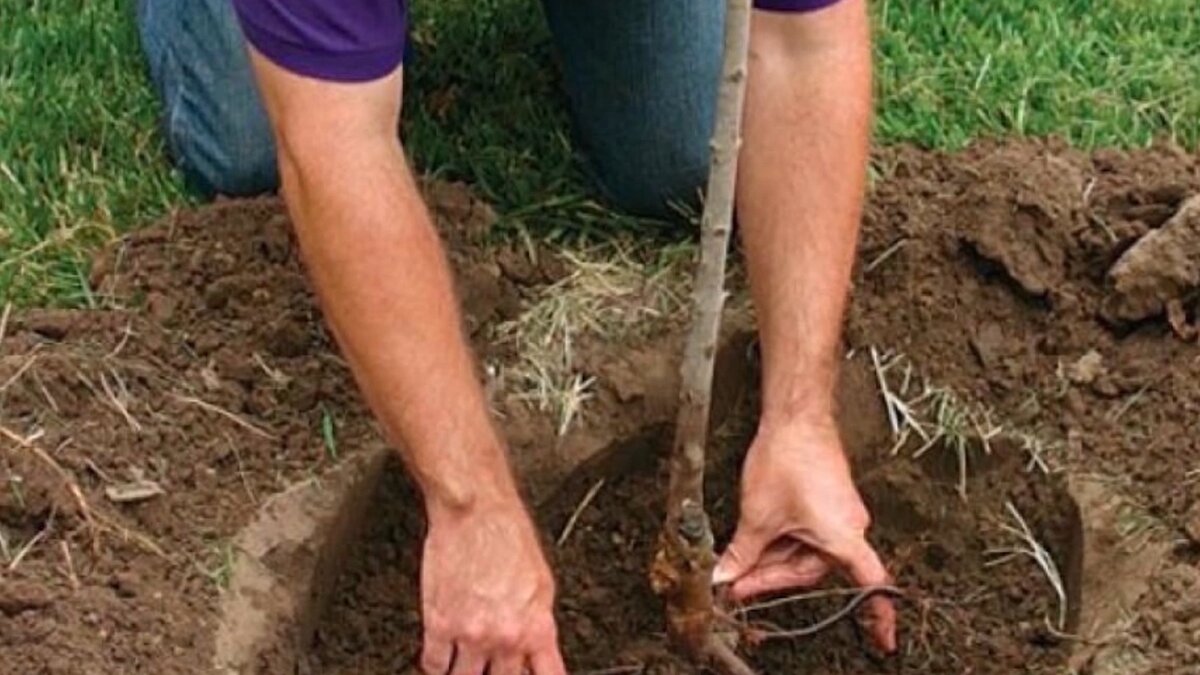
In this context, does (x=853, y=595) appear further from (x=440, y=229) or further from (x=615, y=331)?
(x=440, y=229)

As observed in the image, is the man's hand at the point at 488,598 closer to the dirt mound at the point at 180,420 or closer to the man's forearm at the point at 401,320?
the man's forearm at the point at 401,320

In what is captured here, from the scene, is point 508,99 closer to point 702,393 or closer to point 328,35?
point 328,35

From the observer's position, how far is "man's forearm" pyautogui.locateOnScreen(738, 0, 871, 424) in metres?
2.52

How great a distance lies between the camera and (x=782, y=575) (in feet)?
8.12

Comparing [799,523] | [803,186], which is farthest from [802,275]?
[799,523]

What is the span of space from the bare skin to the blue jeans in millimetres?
505

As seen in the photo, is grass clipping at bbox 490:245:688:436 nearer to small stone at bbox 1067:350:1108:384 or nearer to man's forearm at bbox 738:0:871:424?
man's forearm at bbox 738:0:871:424

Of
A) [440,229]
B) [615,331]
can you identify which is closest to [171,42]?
[440,229]

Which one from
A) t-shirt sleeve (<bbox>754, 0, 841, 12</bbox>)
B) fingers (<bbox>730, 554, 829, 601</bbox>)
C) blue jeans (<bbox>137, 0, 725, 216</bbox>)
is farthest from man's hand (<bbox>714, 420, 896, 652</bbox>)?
blue jeans (<bbox>137, 0, 725, 216</bbox>)

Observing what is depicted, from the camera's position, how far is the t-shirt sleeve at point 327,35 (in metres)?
2.30

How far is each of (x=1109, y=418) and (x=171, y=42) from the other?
4.34 ft

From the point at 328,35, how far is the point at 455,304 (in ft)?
0.93

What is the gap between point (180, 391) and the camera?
2650mm

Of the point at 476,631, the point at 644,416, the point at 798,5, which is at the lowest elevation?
the point at 644,416
